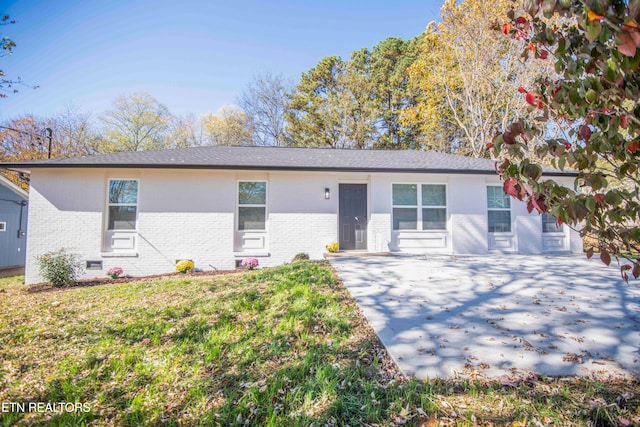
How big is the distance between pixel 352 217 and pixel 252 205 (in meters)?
3.34

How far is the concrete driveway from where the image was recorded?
2836 mm

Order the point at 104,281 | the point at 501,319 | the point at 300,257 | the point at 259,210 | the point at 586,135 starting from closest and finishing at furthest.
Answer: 1. the point at 586,135
2. the point at 501,319
3. the point at 104,281
4. the point at 300,257
5. the point at 259,210

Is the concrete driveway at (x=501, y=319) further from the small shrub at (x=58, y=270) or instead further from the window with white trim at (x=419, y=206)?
the small shrub at (x=58, y=270)

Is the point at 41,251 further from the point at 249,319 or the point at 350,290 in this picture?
the point at 350,290

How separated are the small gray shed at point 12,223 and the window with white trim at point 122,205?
28.7ft

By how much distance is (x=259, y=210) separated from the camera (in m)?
9.80

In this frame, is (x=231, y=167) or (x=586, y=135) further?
(x=231, y=167)

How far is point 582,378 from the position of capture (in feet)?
8.51

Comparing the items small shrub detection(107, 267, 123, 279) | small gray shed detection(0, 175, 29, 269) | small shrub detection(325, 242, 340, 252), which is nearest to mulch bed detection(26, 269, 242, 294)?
small shrub detection(107, 267, 123, 279)

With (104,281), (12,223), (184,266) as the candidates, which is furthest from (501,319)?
(12,223)

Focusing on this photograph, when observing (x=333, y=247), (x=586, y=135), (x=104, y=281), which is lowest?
(x=104, y=281)

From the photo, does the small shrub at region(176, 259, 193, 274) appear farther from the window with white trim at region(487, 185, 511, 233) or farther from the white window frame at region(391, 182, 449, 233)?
the window with white trim at region(487, 185, 511, 233)

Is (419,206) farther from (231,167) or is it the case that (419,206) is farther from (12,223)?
(12,223)

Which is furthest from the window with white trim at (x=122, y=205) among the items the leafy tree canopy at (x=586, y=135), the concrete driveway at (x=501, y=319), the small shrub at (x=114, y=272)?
the leafy tree canopy at (x=586, y=135)
